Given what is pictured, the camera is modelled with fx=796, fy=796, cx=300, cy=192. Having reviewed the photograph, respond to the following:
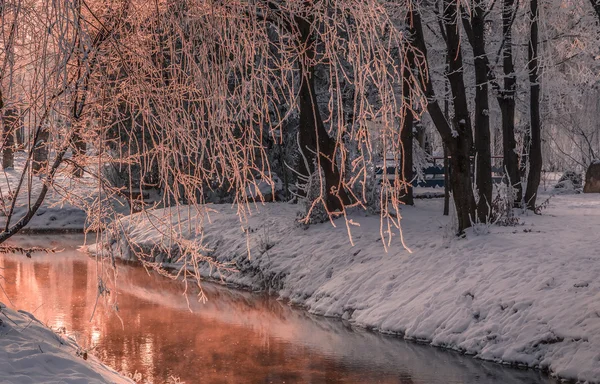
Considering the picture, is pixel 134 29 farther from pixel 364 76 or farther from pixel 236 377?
pixel 236 377

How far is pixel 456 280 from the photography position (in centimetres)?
1338

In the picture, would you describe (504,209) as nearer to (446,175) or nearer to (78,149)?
(446,175)

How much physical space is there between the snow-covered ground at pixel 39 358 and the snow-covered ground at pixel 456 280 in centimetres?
146

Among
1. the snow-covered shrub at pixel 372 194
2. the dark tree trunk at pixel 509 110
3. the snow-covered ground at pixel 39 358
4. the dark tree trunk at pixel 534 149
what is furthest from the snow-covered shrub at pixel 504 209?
the snow-covered ground at pixel 39 358

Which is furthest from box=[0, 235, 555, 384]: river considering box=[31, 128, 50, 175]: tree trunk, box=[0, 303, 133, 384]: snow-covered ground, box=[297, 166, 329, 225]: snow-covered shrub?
box=[297, 166, 329, 225]: snow-covered shrub

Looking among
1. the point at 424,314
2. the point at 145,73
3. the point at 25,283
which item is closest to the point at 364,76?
the point at 145,73

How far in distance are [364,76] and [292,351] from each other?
25.7 ft

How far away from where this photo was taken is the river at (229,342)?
418 inches

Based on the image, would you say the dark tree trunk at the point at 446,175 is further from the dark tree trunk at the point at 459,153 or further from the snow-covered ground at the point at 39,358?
the snow-covered ground at the point at 39,358

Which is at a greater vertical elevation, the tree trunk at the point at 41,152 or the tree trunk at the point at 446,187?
the tree trunk at the point at 41,152

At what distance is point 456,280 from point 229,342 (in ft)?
12.9

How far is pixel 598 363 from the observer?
9938 millimetres

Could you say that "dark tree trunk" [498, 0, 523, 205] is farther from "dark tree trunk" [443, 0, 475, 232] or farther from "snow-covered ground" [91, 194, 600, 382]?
"dark tree trunk" [443, 0, 475, 232]

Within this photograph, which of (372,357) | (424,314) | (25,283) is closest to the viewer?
(372,357)
